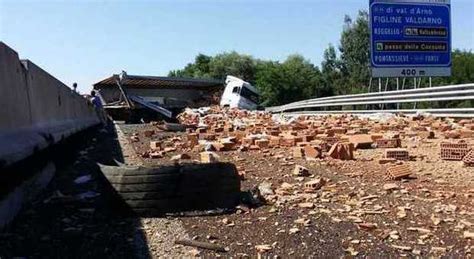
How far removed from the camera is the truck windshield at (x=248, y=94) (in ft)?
143

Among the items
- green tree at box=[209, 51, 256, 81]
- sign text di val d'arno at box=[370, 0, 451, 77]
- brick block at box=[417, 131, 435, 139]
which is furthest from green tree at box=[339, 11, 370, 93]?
brick block at box=[417, 131, 435, 139]

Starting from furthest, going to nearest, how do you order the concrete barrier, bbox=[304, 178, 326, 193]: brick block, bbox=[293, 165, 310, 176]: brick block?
bbox=[293, 165, 310, 176]: brick block, bbox=[304, 178, 326, 193]: brick block, the concrete barrier

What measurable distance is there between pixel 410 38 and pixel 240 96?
21.3m

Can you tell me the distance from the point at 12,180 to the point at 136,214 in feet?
3.40

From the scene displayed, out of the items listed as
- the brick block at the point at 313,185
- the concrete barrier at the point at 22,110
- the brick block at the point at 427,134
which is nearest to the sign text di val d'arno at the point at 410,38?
the brick block at the point at 427,134

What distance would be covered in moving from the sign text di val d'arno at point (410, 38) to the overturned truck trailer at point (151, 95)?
1475cm

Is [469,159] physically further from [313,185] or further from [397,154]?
[313,185]

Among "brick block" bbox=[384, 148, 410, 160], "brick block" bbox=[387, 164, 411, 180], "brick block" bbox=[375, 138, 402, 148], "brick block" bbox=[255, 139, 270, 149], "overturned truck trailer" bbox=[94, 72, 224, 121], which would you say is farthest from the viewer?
"overturned truck trailer" bbox=[94, 72, 224, 121]

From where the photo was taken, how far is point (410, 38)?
2277 cm

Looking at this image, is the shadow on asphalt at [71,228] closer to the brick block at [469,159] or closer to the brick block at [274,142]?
the brick block at [469,159]

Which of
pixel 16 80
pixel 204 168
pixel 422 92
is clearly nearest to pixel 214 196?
pixel 204 168

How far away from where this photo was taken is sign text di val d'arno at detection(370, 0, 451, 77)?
73.8ft

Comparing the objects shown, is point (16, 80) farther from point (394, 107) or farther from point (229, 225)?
point (394, 107)

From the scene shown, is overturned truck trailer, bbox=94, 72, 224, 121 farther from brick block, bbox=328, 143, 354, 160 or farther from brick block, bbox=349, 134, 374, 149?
brick block, bbox=328, 143, 354, 160
